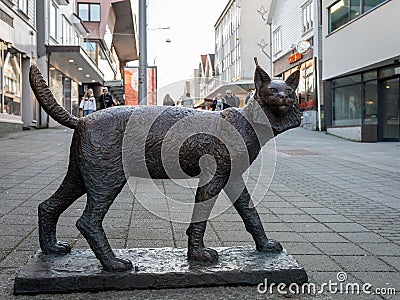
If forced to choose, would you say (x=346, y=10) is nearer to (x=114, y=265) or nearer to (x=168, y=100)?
(x=168, y=100)

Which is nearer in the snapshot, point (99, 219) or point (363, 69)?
point (99, 219)

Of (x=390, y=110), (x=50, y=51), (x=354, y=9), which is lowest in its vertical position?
(x=390, y=110)

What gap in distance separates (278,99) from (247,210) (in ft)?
2.69

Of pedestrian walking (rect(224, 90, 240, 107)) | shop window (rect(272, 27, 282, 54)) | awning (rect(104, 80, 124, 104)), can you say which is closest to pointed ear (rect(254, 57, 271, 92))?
pedestrian walking (rect(224, 90, 240, 107))

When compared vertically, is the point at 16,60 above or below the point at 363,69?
above

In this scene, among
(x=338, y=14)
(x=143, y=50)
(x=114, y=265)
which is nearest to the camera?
(x=114, y=265)

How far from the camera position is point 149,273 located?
2.96 meters

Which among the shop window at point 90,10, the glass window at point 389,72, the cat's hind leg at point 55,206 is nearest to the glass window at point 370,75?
the glass window at point 389,72

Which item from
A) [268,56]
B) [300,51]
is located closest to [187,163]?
[300,51]

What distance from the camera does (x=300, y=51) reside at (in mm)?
27844

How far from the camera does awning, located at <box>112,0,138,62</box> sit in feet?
140

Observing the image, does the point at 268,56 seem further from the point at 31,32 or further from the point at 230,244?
the point at 230,244

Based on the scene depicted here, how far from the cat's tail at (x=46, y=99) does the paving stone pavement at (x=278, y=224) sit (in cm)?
108

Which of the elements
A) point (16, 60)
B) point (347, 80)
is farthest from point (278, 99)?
point (347, 80)
